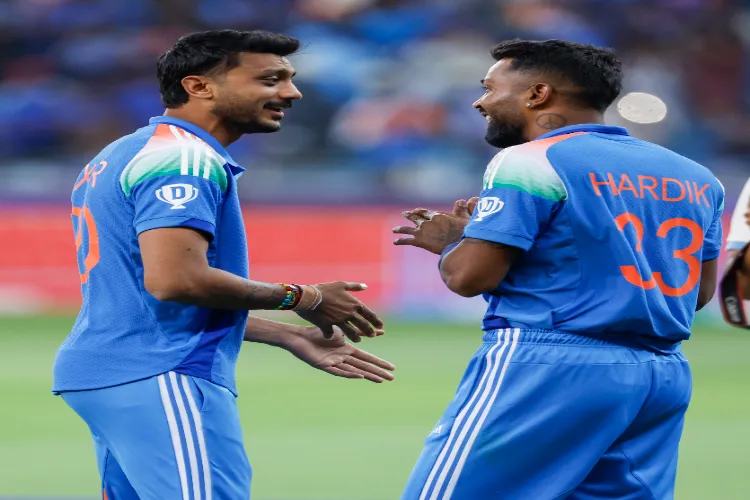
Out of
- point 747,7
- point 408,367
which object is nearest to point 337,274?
point 408,367

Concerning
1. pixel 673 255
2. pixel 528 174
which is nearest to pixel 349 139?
pixel 673 255

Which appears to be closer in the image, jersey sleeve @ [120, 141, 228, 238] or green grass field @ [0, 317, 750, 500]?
jersey sleeve @ [120, 141, 228, 238]

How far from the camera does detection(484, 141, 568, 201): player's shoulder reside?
3654 mm

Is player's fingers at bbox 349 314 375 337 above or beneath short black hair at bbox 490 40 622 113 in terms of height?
beneath

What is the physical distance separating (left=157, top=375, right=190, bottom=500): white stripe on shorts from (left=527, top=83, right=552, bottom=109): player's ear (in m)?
1.48

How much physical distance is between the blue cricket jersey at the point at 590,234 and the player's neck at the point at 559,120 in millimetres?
127

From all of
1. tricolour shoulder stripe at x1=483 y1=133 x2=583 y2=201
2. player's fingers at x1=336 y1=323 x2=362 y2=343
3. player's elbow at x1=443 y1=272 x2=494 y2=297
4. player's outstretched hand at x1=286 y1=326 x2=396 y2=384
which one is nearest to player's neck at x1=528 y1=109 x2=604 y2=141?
tricolour shoulder stripe at x1=483 y1=133 x2=583 y2=201

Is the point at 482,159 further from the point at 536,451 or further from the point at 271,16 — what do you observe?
the point at 536,451

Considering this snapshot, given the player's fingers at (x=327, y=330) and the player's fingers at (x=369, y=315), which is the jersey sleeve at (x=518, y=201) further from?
the player's fingers at (x=327, y=330)

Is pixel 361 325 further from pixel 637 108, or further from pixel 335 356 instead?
pixel 637 108

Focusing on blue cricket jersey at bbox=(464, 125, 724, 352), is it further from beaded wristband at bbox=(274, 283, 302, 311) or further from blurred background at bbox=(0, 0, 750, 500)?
blurred background at bbox=(0, 0, 750, 500)

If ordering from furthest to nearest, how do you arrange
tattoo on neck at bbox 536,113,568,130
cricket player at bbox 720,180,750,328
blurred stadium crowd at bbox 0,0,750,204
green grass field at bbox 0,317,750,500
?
1. blurred stadium crowd at bbox 0,0,750,204
2. green grass field at bbox 0,317,750,500
3. cricket player at bbox 720,180,750,328
4. tattoo on neck at bbox 536,113,568,130

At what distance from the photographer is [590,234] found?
145 inches

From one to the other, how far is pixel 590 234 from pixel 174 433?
4.47ft
